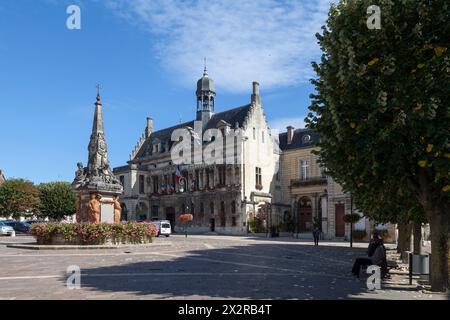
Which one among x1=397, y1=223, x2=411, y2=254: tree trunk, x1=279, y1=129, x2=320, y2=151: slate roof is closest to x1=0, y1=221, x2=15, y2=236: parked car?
x1=279, y1=129, x2=320, y2=151: slate roof

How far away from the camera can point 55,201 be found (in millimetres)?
68250

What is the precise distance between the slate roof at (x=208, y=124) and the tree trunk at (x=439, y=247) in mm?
46434

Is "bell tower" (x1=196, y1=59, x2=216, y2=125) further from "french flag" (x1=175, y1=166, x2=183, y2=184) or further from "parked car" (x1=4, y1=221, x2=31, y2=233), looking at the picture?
"parked car" (x1=4, y1=221, x2=31, y2=233)

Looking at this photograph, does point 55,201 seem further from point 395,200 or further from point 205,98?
point 395,200

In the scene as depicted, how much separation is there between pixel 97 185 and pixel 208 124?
1513 inches

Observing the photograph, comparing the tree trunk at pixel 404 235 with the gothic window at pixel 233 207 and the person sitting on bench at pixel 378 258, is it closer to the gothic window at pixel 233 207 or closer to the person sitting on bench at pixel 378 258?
the person sitting on bench at pixel 378 258

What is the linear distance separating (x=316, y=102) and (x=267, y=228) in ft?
133

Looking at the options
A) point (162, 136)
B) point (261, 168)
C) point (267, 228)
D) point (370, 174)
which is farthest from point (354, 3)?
point (162, 136)

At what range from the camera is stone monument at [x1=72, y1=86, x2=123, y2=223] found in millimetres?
27750

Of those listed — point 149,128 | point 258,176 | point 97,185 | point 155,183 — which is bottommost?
point 97,185

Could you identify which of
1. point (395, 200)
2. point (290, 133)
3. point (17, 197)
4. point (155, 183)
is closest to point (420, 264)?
point (395, 200)

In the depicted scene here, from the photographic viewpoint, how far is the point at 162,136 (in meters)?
74.2

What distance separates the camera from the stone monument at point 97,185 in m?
27.8

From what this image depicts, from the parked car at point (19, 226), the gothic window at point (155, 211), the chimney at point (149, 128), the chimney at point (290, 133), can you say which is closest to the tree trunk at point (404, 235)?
the chimney at point (290, 133)
